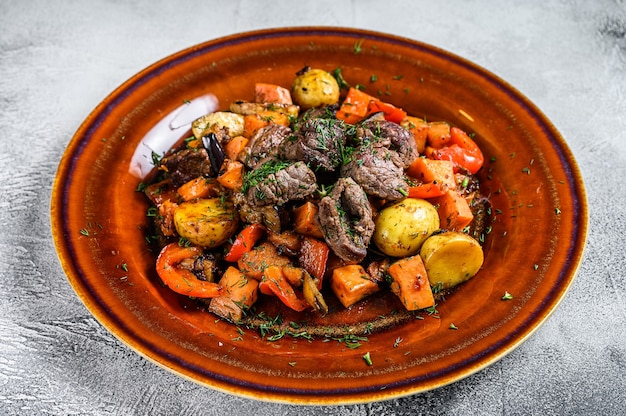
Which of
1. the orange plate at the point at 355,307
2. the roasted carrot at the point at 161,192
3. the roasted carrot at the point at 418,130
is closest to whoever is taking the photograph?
the orange plate at the point at 355,307

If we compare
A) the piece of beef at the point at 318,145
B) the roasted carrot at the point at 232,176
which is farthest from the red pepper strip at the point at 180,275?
the piece of beef at the point at 318,145

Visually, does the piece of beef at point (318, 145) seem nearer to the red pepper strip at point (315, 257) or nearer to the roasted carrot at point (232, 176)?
the roasted carrot at point (232, 176)

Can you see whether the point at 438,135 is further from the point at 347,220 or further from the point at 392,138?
the point at 347,220

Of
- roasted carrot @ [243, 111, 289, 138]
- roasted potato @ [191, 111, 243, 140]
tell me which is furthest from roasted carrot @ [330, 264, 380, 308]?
roasted potato @ [191, 111, 243, 140]

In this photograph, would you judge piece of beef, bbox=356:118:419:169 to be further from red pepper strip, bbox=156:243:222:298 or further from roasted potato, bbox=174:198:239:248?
red pepper strip, bbox=156:243:222:298

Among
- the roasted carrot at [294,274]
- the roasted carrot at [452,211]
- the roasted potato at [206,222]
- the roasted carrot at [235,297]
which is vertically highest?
the roasted carrot at [452,211]

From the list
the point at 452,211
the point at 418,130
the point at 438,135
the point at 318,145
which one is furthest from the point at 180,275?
the point at 438,135

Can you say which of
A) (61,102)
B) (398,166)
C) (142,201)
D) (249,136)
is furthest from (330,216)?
(61,102)
